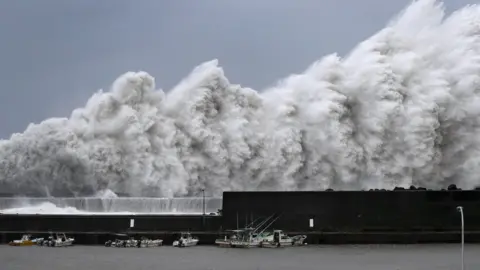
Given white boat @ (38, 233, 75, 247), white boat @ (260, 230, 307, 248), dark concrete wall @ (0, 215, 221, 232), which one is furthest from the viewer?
white boat @ (38, 233, 75, 247)

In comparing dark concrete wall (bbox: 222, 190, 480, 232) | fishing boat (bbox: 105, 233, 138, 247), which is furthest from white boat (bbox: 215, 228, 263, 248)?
fishing boat (bbox: 105, 233, 138, 247)

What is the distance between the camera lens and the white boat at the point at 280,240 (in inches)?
1309

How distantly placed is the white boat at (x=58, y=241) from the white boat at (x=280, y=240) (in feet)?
31.1

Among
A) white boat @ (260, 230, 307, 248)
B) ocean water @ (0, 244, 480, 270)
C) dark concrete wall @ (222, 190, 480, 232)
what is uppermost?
dark concrete wall @ (222, 190, 480, 232)

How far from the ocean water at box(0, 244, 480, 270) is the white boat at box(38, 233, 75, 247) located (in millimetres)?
1159

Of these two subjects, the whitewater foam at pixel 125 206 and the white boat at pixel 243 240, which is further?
the whitewater foam at pixel 125 206

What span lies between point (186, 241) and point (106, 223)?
4.07 meters

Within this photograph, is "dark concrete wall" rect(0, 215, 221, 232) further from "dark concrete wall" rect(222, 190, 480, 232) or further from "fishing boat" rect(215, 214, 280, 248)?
"dark concrete wall" rect(222, 190, 480, 232)

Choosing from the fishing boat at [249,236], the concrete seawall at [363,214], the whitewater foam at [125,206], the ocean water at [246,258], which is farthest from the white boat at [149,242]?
the concrete seawall at [363,214]

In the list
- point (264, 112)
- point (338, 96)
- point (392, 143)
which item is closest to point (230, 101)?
point (264, 112)

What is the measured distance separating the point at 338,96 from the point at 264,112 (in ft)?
15.2

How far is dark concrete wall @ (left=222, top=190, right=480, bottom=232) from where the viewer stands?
32.9m

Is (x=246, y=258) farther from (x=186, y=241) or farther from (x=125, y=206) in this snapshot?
(x=125, y=206)

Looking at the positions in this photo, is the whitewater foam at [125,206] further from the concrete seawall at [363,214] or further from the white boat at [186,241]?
the concrete seawall at [363,214]
